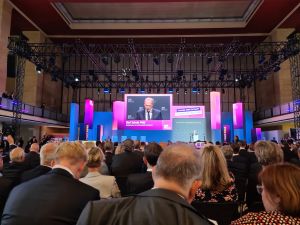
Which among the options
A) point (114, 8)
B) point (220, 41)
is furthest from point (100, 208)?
point (220, 41)

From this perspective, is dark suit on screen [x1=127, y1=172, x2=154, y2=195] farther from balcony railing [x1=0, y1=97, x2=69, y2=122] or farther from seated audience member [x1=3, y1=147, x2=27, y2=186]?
balcony railing [x1=0, y1=97, x2=69, y2=122]

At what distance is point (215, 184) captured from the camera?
8.14 feet

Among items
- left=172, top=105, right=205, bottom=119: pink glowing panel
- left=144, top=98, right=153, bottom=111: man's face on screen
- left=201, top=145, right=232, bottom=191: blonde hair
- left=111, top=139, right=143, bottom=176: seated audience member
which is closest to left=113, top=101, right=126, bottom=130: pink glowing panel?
left=144, top=98, right=153, bottom=111: man's face on screen

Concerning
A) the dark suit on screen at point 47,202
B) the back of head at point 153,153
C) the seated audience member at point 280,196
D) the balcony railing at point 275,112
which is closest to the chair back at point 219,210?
the back of head at point 153,153

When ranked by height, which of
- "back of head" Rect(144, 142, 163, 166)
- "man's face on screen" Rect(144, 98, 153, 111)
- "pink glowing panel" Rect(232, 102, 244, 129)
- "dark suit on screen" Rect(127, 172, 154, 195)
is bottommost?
"dark suit on screen" Rect(127, 172, 154, 195)

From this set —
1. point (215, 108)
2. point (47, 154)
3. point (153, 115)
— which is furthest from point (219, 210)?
point (153, 115)

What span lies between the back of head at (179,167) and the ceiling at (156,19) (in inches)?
A: 556

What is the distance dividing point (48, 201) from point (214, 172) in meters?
1.50

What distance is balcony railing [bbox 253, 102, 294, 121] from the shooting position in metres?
15.0

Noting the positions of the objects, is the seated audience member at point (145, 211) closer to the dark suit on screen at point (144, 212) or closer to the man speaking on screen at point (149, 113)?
the dark suit on screen at point (144, 212)

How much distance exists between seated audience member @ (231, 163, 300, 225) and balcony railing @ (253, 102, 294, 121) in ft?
49.1

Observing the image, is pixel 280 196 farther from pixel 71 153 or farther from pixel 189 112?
pixel 189 112

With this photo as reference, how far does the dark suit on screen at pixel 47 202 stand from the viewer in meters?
1.55

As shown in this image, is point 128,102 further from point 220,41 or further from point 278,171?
point 278,171
